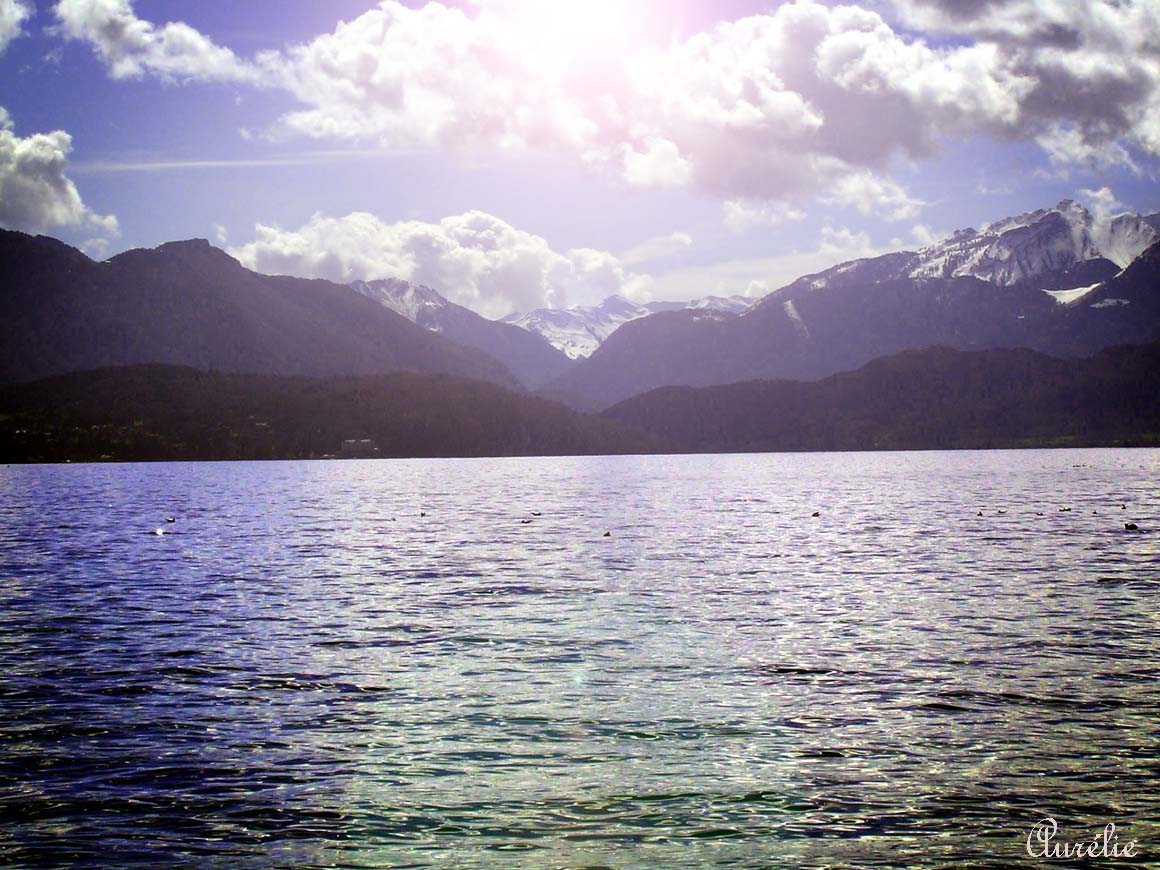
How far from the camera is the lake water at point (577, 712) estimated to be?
2109 cm

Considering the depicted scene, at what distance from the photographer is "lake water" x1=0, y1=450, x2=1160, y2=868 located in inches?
830

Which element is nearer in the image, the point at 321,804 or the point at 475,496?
the point at 321,804

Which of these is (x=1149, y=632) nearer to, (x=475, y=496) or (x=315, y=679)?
(x=315, y=679)

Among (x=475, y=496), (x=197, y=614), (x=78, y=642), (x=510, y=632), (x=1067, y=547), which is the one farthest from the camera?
(x=475, y=496)

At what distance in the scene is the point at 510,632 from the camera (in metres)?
45.5

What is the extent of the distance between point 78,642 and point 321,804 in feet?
81.7

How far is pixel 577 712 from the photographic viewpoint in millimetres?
31109

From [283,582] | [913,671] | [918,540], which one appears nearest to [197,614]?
[283,582]

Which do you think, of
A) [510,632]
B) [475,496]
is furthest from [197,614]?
[475,496]

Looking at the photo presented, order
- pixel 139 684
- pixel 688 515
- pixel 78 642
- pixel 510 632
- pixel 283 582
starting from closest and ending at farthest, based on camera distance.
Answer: pixel 139 684, pixel 78 642, pixel 510 632, pixel 283 582, pixel 688 515

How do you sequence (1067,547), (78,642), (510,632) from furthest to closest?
(1067,547)
(510,632)
(78,642)

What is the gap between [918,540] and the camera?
3595 inches

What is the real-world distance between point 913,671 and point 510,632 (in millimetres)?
17746

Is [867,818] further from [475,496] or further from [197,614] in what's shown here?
[475,496]
